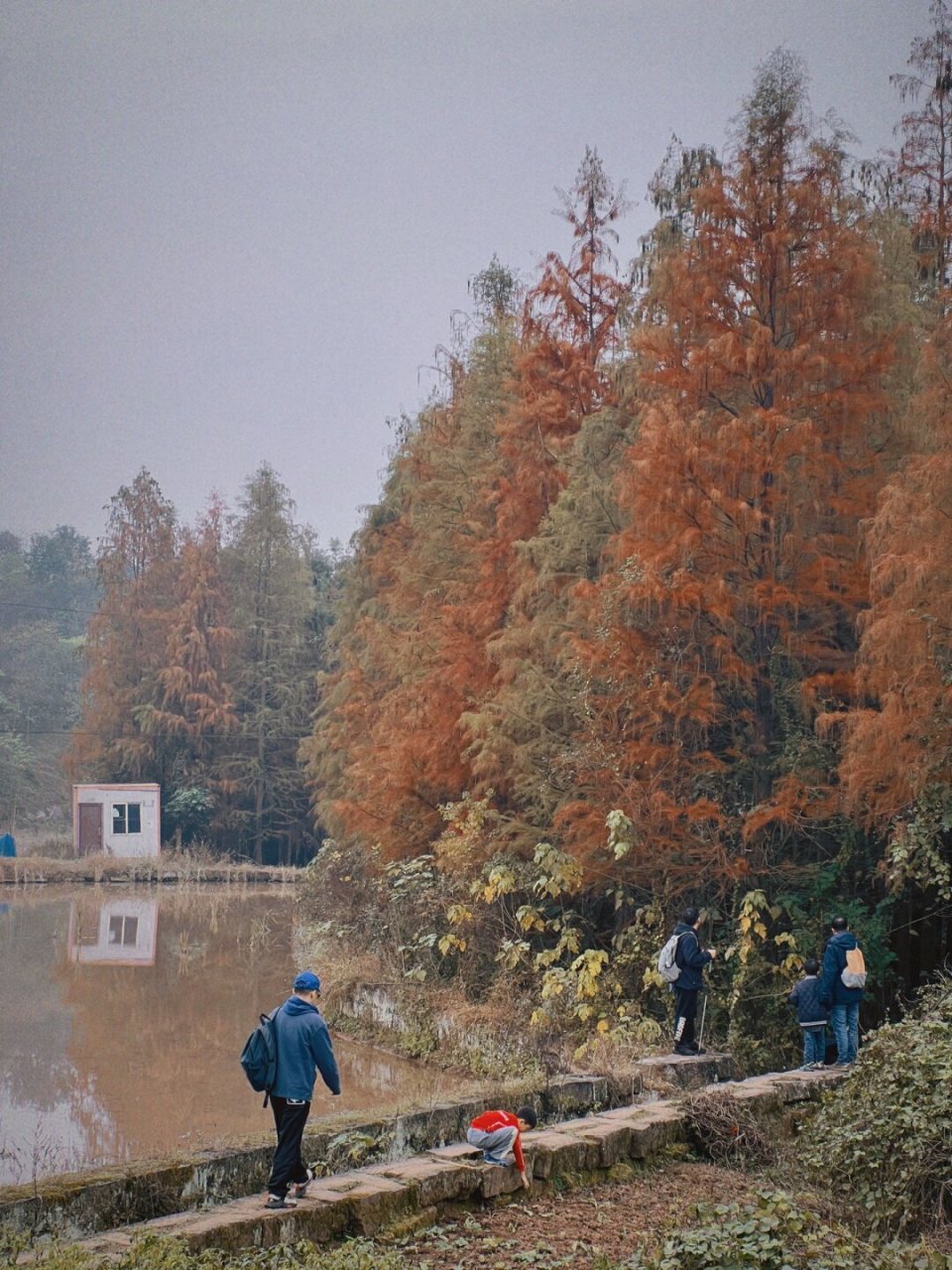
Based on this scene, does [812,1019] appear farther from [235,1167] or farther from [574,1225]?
[235,1167]

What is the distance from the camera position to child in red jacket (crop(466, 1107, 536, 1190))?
327 inches

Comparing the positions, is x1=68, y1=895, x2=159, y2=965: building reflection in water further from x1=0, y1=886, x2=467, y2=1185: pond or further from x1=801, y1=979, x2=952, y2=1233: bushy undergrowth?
x1=801, y1=979, x2=952, y2=1233: bushy undergrowth

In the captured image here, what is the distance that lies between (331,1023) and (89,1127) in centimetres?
684

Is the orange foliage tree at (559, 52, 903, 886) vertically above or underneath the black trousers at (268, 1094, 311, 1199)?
above

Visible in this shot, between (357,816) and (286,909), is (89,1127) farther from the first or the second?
(286,909)

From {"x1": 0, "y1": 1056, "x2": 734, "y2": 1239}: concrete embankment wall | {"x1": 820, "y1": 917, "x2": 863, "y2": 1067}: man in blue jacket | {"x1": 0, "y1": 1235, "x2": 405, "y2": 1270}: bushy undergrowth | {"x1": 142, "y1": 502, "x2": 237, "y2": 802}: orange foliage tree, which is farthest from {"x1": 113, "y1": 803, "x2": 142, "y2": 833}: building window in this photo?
{"x1": 0, "y1": 1235, "x2": 405, "y2": 1270}: bushy undergrowth

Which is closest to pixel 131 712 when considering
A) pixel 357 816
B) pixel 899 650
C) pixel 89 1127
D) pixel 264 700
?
pixel 264 700

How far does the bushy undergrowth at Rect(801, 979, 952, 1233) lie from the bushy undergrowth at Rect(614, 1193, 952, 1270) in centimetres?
151

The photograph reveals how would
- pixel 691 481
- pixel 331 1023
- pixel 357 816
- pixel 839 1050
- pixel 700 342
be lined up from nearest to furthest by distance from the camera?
pixel 839 1050
pixel 691 481
pixel 700 342
pixel 331 1023
pixel 357 816

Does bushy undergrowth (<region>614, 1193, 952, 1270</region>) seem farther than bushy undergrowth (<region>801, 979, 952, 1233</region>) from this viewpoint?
No

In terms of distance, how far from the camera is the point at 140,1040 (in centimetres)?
1903

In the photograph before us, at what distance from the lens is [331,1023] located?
798 inches

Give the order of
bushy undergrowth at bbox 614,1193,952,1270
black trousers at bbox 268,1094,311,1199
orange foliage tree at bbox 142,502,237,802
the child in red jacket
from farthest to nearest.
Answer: orange foliage tree at bbox 142,502,237,802 → the child in red jacket → black trousers at bbox 268,1094,311,1199 → bushy undergrowth at bbox 614,1193,952,1270

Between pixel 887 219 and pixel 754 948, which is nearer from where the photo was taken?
pixel 754 948
